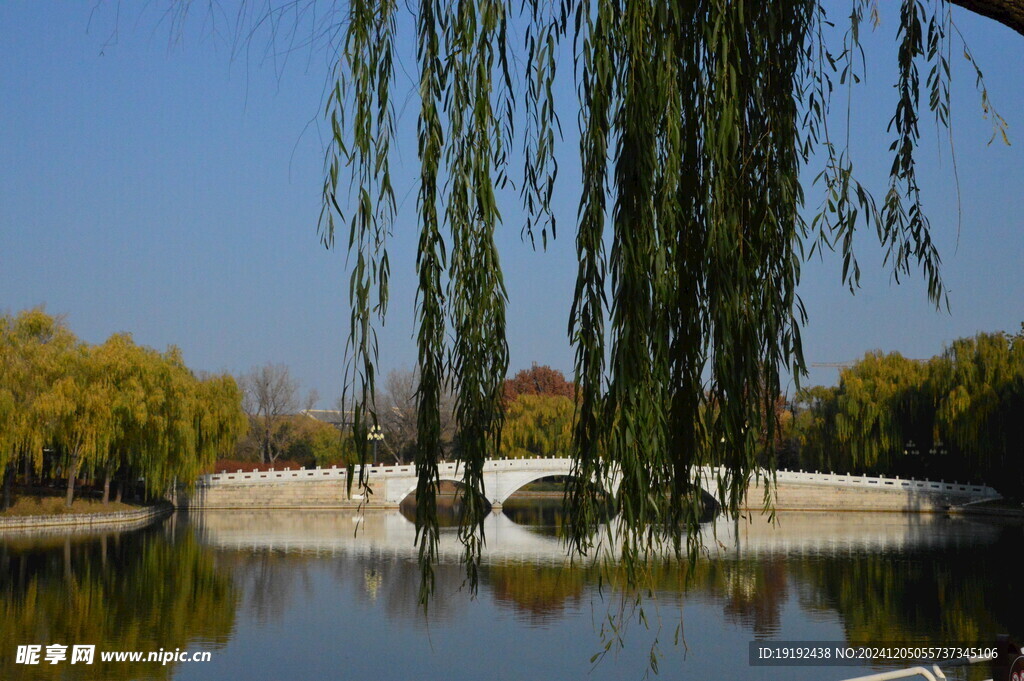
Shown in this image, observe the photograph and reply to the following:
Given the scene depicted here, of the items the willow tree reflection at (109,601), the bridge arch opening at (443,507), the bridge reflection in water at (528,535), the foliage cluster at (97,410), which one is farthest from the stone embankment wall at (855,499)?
the willow tree reflection at (109,601)

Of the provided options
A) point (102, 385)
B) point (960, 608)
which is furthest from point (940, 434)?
point (102, 385)

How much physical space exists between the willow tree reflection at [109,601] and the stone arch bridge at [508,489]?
9.87 m

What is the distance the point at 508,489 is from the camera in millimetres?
32469

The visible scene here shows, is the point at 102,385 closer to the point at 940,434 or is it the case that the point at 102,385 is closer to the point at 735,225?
the point at 940,434

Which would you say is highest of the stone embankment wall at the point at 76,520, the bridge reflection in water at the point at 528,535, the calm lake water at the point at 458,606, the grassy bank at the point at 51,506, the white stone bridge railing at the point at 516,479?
the white stone bridge railing at the point at 516,479

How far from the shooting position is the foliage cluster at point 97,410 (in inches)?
830

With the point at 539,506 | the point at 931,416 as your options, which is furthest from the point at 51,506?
the point at 931,416

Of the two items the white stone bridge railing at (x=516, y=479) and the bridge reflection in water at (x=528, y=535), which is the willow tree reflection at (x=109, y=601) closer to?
the bridge reflection in water at (x=528, y=535)

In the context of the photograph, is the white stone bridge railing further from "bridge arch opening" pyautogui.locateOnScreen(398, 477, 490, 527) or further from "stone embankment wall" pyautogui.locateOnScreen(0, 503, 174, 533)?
"stone embankment wall" pyautogui.locateOnScreen(0, 503, 174, 533)

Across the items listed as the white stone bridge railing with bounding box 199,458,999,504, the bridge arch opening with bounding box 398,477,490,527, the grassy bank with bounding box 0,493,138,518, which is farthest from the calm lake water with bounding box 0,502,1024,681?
the bridge arch opening with bounding box 398,477,490,527

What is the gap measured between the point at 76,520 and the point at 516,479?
44.3 ft

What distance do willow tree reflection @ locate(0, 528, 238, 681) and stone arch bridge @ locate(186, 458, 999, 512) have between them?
388 inches

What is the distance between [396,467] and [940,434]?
49.3ft

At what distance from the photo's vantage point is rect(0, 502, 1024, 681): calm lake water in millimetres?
11445
